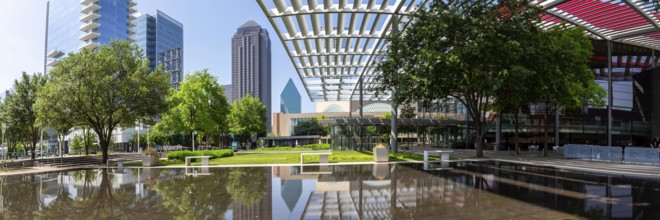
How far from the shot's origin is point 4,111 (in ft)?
121

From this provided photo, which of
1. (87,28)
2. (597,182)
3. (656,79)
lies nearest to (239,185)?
(597,182)

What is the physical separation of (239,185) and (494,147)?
34816mm

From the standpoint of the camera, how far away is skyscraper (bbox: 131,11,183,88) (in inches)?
5605

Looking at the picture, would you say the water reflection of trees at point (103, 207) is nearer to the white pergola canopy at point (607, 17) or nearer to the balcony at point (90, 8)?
the white pergola canopy at point (607, 17)

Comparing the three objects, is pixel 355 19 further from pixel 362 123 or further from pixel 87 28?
pixel 87 28

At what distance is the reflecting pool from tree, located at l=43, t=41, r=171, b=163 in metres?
13.3

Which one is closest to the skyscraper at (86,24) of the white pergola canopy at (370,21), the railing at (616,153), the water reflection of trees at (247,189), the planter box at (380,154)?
the white pergola canopy at (370,21)

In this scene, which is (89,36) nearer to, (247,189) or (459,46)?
(459,46)

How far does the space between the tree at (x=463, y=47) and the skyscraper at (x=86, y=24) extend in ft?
302

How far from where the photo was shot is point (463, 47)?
20.4 m

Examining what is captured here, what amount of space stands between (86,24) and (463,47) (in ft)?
340

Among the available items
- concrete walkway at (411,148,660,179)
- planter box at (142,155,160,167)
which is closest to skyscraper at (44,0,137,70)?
planter box at (142,155,160,167)

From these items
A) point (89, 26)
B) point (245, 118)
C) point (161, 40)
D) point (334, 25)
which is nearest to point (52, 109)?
point (334, 25)

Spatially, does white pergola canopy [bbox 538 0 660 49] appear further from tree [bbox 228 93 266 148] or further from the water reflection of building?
tree [bbox 228 93 266 148]
